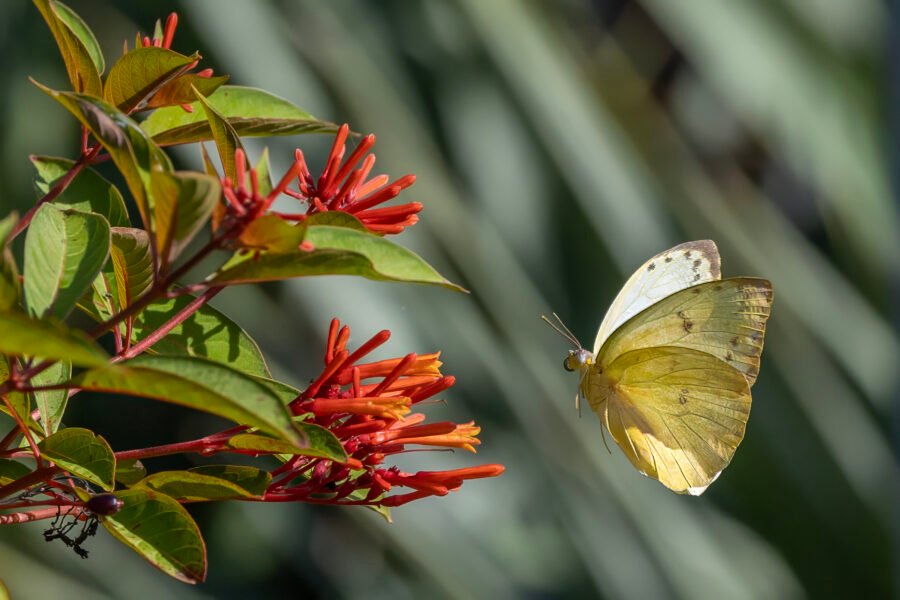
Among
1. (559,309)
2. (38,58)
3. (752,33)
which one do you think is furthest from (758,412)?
(38,58)

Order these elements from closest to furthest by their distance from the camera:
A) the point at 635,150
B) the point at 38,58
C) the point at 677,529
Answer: the point at 38,58 → the point at 677,529 → the point at 635,150

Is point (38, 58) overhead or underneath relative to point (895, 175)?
overhead

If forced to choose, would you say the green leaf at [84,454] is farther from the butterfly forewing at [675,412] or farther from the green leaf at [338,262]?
the butterfly forewing at [675,412]

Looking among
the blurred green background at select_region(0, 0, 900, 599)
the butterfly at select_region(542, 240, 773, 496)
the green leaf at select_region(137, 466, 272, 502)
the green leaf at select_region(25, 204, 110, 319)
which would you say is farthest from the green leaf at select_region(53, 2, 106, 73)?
the blurred green background at select_region(0, 0, 900, 599)

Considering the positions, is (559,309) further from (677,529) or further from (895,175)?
(895,175)

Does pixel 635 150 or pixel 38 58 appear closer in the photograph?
pixel 38 58

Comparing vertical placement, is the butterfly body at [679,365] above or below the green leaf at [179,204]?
below

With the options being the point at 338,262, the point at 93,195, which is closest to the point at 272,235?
the point at 338,262

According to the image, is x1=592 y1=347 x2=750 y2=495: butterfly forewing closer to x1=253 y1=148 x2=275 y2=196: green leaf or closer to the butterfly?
the butterfly

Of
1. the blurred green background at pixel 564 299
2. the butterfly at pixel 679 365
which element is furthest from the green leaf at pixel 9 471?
the blurred green background at pixel 564 299
